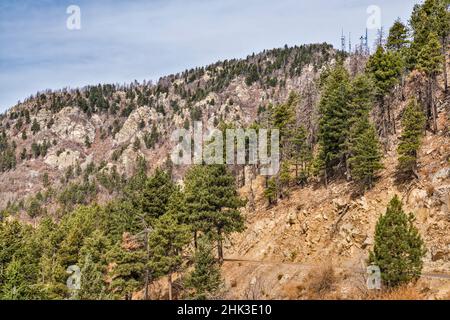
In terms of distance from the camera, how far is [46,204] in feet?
511

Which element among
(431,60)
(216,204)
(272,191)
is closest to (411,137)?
(431,60)

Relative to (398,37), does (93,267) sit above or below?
below

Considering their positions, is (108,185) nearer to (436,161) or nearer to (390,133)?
(390,133)

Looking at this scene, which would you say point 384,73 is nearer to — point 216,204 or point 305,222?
point 305,222

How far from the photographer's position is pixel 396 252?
21219 millimetres

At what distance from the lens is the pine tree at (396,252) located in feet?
67.7

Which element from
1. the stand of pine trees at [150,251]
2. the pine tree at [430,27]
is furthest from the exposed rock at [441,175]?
the pine tree at [430,27]

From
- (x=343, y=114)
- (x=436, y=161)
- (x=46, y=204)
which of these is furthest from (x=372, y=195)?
(x=46, y=204)

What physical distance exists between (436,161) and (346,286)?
2038 centimetres

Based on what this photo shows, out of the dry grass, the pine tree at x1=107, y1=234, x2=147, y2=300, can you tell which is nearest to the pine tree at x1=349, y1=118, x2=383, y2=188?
the dry grass

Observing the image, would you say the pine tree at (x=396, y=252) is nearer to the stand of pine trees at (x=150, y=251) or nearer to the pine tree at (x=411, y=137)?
the stand of pine trees at (x=150, y=251)

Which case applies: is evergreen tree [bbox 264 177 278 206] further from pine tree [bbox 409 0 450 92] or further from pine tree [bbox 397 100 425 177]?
pine tree [bbox 409 0 450 92]

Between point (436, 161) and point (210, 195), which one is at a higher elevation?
point (436, 161)

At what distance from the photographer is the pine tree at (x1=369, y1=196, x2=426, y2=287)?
2064cm
